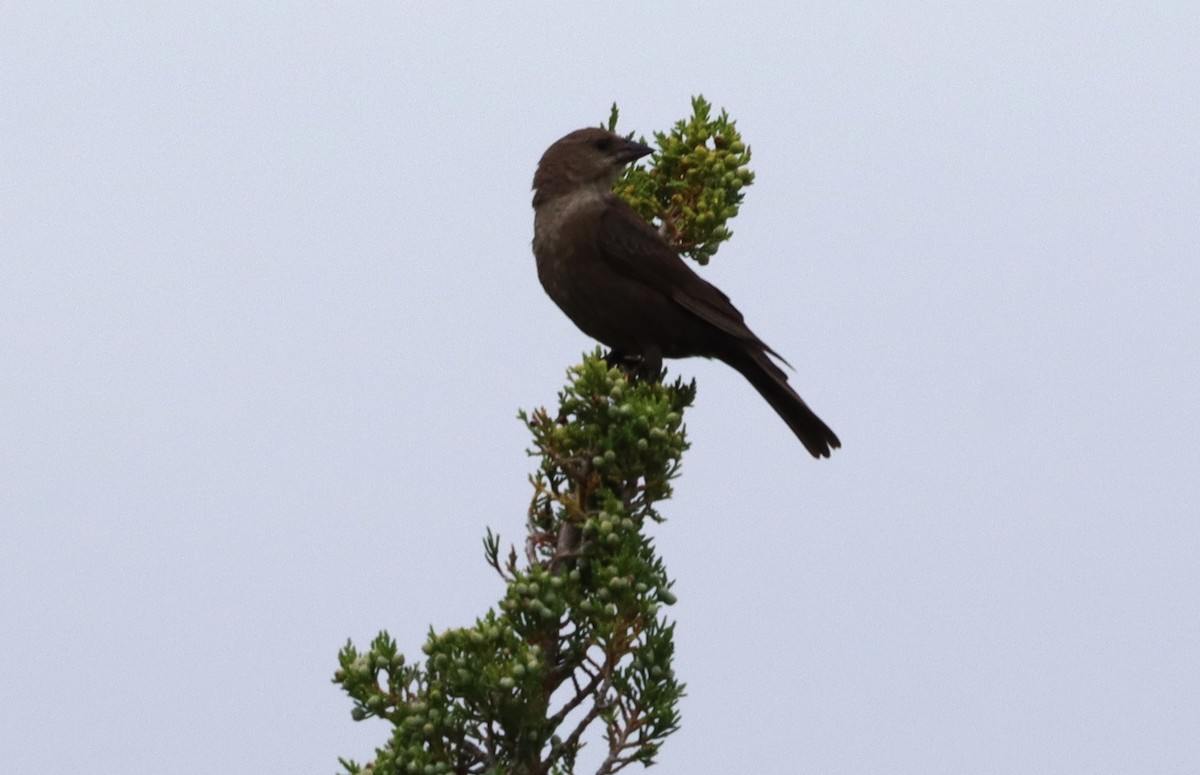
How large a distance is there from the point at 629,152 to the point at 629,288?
65 centimetres

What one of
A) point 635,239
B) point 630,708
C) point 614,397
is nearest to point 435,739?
point 630,708

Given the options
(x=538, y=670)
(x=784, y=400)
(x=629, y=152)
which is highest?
(x=629, y=152)

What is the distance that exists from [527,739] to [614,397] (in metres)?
1.08

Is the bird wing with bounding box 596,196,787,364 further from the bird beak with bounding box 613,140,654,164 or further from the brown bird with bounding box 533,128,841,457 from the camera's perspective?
the bird beak with bounding box 613,140,654,164

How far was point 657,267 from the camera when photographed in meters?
6.48

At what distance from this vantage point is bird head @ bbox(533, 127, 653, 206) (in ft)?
22.4

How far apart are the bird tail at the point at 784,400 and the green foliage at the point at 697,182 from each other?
20.3 inches

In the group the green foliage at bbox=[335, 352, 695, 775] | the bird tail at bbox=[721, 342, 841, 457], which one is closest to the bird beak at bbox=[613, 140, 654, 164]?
the bird tail at bbox=[721, 342, 841, 457]

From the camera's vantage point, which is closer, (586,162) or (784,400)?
(784,400)

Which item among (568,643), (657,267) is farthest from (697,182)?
(568,643)

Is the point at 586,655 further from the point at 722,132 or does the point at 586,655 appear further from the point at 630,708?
the point at 722,132

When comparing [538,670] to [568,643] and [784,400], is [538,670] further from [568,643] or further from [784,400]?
[784,400]

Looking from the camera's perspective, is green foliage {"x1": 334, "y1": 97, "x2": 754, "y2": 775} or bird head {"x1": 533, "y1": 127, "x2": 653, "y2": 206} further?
bird head {"x1": 533, "y1": 127, "x2": 653, "y2": 206}

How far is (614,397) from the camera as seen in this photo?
5125mm
